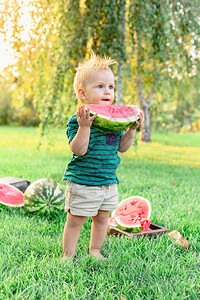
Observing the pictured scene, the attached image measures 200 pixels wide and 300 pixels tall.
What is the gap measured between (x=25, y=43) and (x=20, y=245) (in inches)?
167

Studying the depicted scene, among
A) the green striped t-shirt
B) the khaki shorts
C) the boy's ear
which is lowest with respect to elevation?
the khaki shorts

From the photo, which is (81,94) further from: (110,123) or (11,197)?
(11,197)

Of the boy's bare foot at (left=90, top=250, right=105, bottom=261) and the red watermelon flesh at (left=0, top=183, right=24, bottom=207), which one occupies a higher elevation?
the boy's bare foot at (left=90, top=250, right=105, bottom=261)

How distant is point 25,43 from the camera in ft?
19.8

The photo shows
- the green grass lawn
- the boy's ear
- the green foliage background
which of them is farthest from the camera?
the green foliage background

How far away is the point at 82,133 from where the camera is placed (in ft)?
7.98

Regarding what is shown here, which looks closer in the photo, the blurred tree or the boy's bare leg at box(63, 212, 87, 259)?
the boy's bare leg at box(63, 212, 87, 259)

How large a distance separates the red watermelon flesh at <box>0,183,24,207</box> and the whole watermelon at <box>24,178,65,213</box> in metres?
0.29

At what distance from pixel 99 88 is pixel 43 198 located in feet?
5.40

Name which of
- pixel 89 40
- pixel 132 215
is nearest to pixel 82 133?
pixel 132 215

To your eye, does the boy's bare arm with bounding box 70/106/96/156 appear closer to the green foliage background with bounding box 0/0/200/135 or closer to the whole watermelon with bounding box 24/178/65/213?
the whole watermelon with bounding box 24/178/65/213

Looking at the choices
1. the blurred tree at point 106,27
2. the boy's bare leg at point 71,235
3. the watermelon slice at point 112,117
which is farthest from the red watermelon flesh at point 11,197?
the blurred tree at point 106,27

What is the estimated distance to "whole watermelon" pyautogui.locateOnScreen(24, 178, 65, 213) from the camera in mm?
3736

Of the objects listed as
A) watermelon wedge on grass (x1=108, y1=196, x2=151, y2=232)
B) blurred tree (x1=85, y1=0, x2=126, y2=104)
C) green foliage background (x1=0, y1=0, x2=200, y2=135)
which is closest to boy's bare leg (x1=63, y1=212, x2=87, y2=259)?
watermelon wedge on grass (x1=108, y1=196, x2=151, y2=232)
